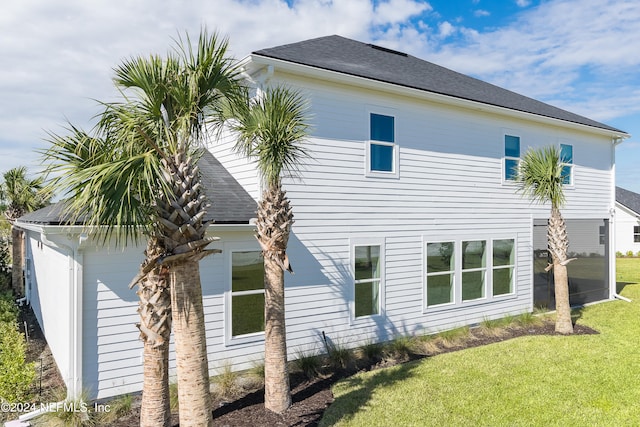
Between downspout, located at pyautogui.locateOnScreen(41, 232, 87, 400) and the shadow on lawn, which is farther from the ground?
downspout, located at pyautogui.locateOnScreen(41, 232, 87, 400)

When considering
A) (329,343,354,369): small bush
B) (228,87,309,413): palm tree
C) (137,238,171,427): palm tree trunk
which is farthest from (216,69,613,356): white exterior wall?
(137,238,171,427): palm tree trunk

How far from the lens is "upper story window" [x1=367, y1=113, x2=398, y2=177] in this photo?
959 cm

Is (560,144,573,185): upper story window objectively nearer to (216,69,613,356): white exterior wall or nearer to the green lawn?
(216,69,613,356): white exterior wall

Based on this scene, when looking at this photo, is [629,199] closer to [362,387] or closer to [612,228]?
[612,228]

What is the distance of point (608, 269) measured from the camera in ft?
51.6

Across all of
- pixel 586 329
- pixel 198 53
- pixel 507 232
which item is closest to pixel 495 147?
pixel 507 232

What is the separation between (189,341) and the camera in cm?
423

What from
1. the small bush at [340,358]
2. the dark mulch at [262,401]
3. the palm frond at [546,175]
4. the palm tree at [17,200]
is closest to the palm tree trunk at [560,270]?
the palm frond at [546,175]

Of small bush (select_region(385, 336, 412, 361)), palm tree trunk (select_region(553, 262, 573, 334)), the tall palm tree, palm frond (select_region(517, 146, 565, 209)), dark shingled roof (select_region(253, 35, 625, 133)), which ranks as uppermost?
dark shingled roof (select_region(253, 35, 625, 133))

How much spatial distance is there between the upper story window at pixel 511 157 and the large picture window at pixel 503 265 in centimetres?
209

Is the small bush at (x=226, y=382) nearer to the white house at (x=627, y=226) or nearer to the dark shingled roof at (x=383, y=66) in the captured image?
the dark shingled roof at (x=383, y=66)

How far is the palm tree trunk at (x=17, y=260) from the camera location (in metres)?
15.4

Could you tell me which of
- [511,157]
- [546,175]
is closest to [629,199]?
[511,157]

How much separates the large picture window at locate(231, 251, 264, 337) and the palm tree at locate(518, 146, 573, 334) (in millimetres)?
7814
